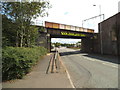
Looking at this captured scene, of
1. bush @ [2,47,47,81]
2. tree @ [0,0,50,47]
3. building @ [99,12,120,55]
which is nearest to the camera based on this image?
bush @ [2,47,47,81]

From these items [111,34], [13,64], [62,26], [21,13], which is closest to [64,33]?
[62,26]

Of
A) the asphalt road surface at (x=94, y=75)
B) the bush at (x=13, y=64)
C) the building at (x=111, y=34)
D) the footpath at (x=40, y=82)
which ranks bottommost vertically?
the asphalt road surface at (x=94, y=75)

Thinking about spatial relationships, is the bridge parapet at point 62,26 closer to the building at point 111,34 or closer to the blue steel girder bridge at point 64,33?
the blue steel girder bridge at point 64,33

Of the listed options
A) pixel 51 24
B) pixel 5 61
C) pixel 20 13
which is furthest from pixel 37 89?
pixel 51 24

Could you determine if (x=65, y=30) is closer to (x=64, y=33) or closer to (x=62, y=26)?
(x=64, y=33)

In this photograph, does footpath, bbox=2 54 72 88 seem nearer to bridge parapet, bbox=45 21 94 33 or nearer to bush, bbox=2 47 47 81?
bush, bbox=2 47 47 81

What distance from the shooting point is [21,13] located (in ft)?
39.2

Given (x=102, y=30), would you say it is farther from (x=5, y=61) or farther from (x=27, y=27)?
(x=5, y=61)

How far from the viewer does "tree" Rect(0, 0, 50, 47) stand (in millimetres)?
11453

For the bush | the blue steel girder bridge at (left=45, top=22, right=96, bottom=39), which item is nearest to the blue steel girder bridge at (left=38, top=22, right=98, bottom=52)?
the blue steel girder bridge at (left=45, top=22, right=96, bottom=39)

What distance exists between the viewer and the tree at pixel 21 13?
11.5 meters

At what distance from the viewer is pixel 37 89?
5.18 meters

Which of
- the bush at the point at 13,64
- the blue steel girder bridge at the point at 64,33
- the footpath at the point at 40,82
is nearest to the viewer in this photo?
the footpath at the point at 40,82

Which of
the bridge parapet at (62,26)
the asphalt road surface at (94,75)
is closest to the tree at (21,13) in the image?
the asphalt road surface at (94,75)
